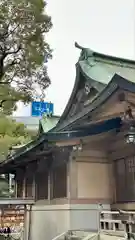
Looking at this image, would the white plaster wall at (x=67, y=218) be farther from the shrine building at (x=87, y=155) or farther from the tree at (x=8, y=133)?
the tree at (x=8, y=133)

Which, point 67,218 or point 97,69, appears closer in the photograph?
point 67,218

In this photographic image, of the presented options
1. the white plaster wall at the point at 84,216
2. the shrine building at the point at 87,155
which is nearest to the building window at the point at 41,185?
the shrine building at the point at 87,155

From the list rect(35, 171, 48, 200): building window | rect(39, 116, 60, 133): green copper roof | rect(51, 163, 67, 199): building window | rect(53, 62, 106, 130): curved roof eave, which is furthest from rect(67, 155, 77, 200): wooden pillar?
rect(39, 116, 60, 133): green copper roof

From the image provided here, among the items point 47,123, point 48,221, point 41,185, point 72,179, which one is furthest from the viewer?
point 47,123

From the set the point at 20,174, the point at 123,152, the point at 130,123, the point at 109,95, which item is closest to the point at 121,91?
the point at 109,95

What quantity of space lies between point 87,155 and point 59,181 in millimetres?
1782

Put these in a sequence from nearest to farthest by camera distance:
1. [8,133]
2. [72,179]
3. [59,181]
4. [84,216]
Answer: [84,216] < [72,179] < [59,181] < [8,133]

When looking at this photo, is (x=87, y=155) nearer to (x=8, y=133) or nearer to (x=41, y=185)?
(x=41, y=185)

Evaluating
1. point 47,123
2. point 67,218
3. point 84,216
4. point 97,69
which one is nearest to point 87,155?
point 84,216

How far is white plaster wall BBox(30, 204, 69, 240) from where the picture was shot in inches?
448

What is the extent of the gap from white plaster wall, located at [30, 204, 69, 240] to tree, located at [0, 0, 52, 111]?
185 inches

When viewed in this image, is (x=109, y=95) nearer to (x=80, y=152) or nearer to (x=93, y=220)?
(x=80, y=152)

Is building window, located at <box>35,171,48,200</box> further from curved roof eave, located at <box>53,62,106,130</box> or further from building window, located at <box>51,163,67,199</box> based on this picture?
curved roof eave, located at <box>53,62,106,130</box>

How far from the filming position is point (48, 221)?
1270 centimetres
